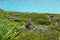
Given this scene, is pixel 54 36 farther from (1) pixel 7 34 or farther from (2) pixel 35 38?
(1) pixel 7 34

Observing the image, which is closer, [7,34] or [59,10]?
[7,34]

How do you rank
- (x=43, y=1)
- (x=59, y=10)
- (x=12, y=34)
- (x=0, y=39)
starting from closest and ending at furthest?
(x=0, y=39) → (x=12, y=34) → (x=59, y=10) → (x=43, y=1)

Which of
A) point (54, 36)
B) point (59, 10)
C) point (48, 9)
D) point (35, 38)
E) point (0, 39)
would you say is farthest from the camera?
point (48, 9)

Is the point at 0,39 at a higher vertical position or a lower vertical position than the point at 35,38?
higher

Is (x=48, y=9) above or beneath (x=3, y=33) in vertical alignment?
beneath

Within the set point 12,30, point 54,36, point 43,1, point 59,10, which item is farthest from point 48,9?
point 12,30

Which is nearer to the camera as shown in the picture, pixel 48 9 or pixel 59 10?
pixel 59 10

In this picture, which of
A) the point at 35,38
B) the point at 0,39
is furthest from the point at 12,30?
the point at 35,38

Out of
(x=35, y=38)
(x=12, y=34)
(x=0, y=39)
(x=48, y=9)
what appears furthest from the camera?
(x=48, y=9)

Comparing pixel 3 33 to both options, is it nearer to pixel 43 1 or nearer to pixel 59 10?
pixel 59 10
